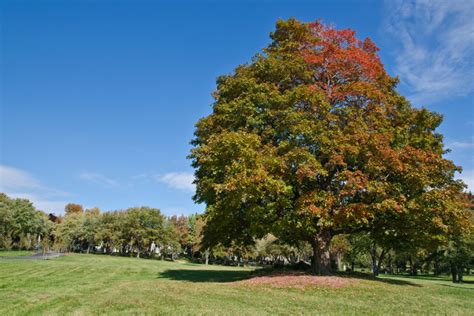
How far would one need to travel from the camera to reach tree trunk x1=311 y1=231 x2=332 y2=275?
2073 cm

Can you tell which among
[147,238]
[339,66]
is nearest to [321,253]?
[339,66]

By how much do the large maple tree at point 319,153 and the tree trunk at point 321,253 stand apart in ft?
0.20

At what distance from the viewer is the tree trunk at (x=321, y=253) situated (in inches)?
816

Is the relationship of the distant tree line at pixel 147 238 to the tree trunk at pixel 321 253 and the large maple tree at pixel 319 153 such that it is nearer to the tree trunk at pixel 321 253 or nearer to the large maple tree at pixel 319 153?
the tree trunk at pixel 321 253

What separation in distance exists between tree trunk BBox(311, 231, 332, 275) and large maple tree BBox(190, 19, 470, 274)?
6 cm

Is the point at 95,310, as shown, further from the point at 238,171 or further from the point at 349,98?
the point at 349,98

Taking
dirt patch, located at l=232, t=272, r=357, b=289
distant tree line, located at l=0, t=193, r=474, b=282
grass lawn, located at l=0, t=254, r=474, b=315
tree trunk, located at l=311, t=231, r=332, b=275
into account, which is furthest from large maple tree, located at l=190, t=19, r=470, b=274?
distant tree line, located at l=0, t=193, r=474, b=282

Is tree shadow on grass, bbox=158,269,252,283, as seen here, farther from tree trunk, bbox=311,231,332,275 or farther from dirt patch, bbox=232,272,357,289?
tree trunk, bbox=311,231,332,275

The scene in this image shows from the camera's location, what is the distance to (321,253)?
21.1 metres

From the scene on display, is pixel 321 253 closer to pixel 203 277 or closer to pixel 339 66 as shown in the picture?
pixel 203 277

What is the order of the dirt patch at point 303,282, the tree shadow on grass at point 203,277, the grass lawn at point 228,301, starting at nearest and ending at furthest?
the grass lawn at point 228,301 → the dirt patch at point 303,282 → the tree shadow on grass at point 203,277

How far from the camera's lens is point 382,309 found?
1166 centimetres

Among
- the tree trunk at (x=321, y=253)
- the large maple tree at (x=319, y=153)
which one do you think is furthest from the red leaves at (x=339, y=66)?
the tree trunk at (x=321, y=253)

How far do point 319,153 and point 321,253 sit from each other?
6.17 m
